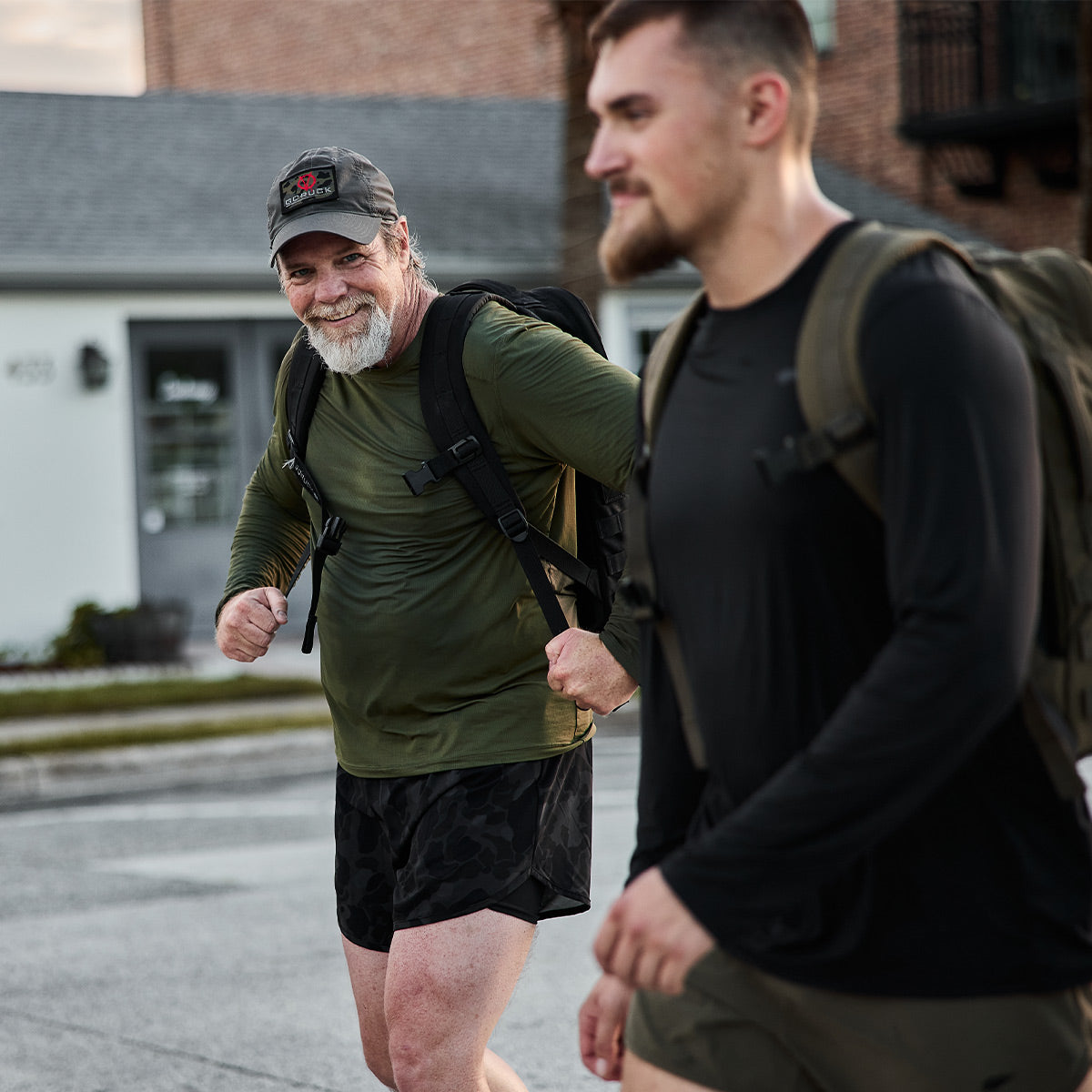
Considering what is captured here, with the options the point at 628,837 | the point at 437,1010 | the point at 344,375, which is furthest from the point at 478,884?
the point at 628,837

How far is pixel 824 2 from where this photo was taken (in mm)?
23422

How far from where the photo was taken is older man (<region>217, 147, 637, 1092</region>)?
314 centimetres

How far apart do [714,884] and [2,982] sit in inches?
198

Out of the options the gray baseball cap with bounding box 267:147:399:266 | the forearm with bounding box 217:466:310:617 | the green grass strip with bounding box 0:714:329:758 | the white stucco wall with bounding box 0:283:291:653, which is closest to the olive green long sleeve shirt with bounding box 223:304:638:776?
the gray baseball cap with bounding box 267:147:399:266

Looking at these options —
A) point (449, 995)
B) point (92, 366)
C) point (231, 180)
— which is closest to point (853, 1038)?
point (449, 995)

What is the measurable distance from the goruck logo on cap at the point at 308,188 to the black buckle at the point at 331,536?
23.3 inches

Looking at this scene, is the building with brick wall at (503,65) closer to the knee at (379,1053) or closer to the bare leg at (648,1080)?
the knee at (379,1053)

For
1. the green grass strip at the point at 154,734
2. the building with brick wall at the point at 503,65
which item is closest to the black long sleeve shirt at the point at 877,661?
the green grass strip at the point at 154,734

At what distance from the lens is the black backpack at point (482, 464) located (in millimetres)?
3225

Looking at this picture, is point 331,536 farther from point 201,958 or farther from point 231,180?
point 231,180

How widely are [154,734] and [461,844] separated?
9.05 meters

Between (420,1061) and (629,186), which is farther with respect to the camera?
(420,1061)

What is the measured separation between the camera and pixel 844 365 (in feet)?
5.95

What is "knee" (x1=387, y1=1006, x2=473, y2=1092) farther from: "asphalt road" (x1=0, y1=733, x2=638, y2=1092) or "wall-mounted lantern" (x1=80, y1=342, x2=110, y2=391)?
"wall-mounted lantern" (x1=80, y1=342, x2=110, y2=391)
